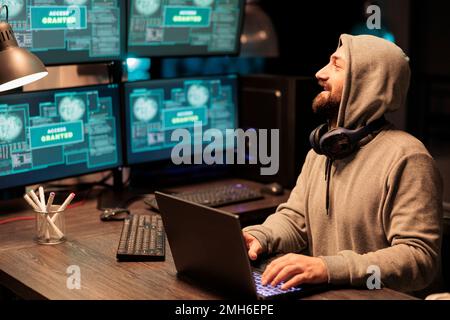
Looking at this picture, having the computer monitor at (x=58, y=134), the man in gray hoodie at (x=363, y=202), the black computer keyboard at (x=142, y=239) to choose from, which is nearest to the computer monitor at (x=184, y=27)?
the computer monitor at (x=58, y=134)

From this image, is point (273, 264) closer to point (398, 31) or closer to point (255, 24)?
point (255, 24)

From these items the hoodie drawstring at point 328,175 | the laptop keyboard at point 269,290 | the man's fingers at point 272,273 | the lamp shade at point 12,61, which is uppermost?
the lamp shade at point 12,61

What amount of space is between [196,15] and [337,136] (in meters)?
1.23

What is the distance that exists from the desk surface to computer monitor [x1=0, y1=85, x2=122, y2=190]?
0.84 ft

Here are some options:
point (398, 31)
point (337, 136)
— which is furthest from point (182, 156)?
point (398, 31)

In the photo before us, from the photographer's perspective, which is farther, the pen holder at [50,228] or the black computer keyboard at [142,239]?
the pen holder at [50,228]

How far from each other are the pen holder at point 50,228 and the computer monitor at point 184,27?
3.05 feet

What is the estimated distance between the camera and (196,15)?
319 cm

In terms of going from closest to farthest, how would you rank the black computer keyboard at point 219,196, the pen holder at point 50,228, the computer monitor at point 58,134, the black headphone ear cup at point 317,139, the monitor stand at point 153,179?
the black headphone ear cup at point 317,139
the pen holder at point 50,228
the computer monitor at point 58,134
the black computer keyboard at point 219,196
the monitor stand at point 153,179

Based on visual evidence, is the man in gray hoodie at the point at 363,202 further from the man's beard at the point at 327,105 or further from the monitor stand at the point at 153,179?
the monitor stand at the point at 153,179

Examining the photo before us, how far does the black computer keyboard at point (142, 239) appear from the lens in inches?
84.5

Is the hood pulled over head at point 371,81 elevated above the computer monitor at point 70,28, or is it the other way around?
the computer monitor at point 70,28

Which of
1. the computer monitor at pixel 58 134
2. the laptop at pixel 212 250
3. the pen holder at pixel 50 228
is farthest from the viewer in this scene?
the computer monitor at pixel 58 134

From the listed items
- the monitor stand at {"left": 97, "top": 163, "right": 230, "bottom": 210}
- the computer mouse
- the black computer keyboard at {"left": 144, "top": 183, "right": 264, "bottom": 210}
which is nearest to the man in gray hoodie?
the black computer keyboard at {"left": 144, "top": 183, "right": 264, "bottom": 210}
